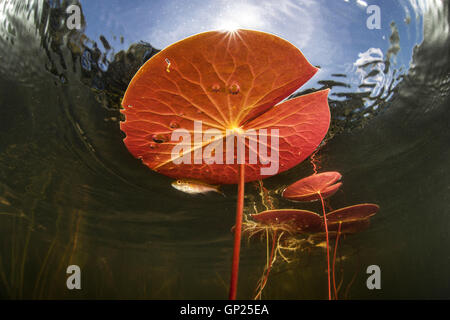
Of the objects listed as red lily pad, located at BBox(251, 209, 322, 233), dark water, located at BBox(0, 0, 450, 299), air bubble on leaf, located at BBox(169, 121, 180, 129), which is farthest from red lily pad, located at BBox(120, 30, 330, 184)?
red lily pad, located at BBox(251, 209, 322, 233)

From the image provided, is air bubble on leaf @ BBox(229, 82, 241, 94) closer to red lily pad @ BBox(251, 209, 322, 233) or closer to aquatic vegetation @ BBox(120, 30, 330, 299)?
aquatic vegetation @ BBox(120, 30, 330, 299)

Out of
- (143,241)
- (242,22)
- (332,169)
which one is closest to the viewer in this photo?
(242,22)

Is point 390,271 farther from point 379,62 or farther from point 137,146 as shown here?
point 137,146

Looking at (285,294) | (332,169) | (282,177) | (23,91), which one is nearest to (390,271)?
(285,294)

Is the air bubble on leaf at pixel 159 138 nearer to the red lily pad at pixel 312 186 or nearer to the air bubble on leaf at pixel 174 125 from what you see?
the air bubble on leaf at pixel 174 125

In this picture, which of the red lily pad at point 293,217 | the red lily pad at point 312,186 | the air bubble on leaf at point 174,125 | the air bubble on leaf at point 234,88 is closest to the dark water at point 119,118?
the red lily pad at point 312,186

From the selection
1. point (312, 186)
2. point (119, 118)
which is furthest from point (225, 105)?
point (119, 118)
